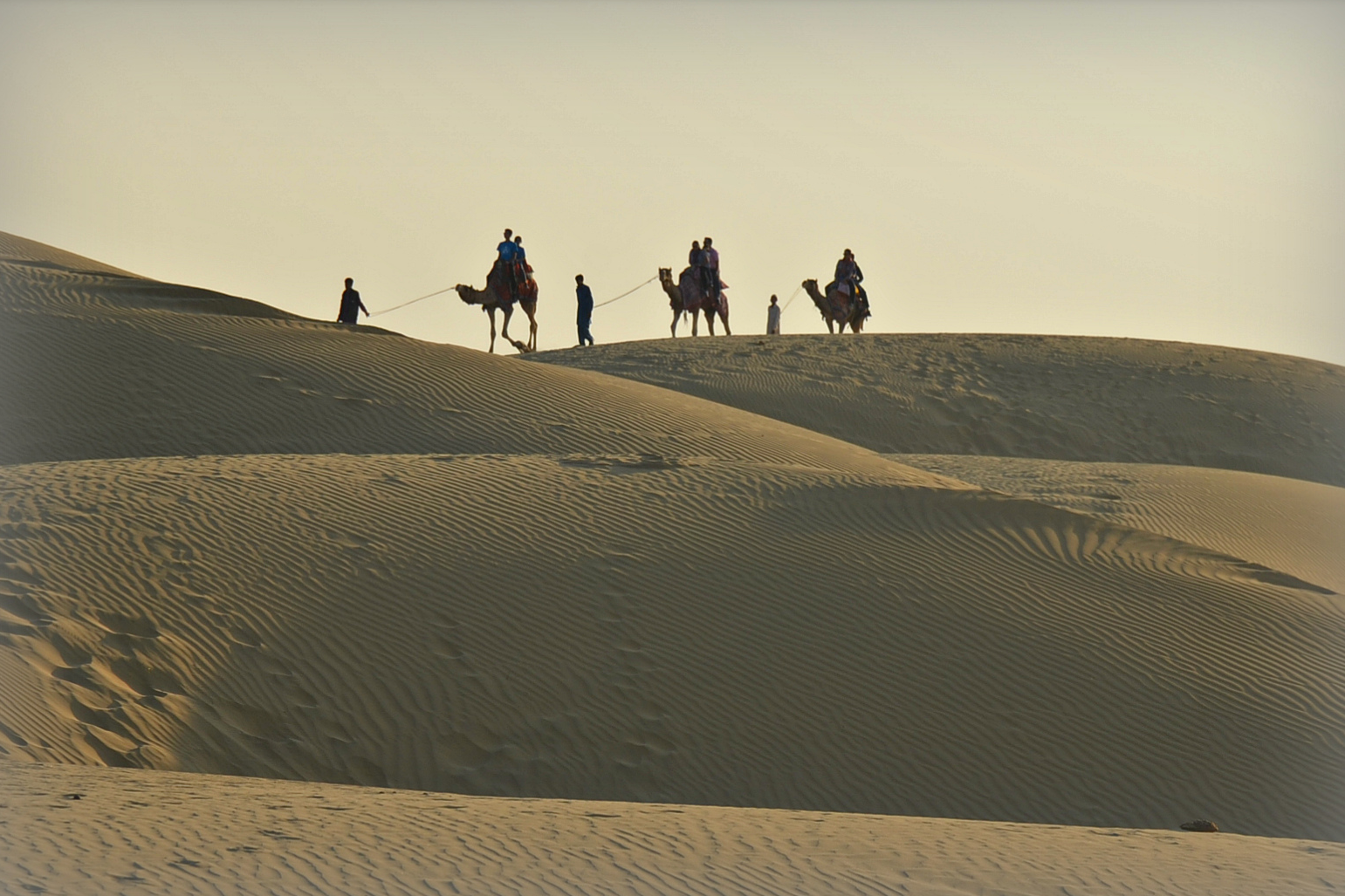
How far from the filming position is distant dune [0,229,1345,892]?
791cm

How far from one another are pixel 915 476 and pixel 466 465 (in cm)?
457

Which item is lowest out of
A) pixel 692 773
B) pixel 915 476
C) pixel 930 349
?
pixel 692 773

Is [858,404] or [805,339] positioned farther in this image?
[805,339]

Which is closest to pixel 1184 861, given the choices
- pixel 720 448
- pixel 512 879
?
pixel 512 879

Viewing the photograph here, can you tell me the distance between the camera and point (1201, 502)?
61.3 ft

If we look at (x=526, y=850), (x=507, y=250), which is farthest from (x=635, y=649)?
(x=507, y=250)

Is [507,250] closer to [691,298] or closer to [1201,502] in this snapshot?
[691,298]

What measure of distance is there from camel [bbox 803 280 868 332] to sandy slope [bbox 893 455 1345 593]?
10777 mm

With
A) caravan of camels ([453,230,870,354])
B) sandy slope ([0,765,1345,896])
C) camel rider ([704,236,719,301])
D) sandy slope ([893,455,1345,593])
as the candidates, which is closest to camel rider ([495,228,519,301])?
caravan of camels ([453,230,870,354])

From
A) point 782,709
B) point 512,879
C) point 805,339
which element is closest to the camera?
point 512,879

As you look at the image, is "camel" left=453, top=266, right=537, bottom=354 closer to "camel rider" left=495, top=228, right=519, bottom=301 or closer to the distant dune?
"camel rider" left=495, top=228, right=519, bottom=301

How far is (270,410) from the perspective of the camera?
679 inches

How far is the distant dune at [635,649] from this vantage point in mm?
7910

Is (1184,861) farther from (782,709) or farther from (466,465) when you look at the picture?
(466,465)
